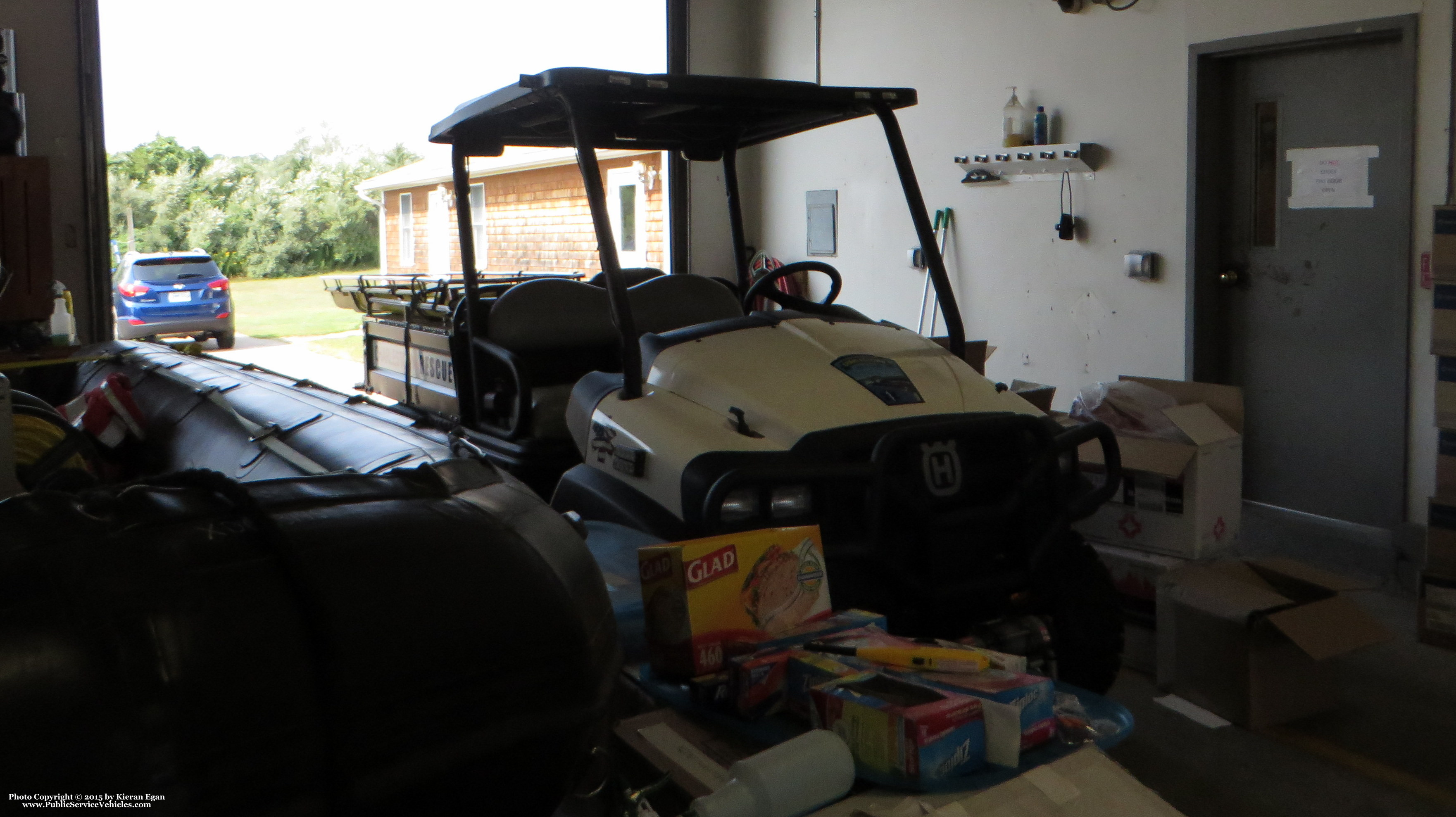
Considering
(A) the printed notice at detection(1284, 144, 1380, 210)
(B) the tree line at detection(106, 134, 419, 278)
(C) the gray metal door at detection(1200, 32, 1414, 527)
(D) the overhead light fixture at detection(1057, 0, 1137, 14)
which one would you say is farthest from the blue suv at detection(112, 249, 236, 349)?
(A) the printed notice at detection(1284, 144, 1380, 210)

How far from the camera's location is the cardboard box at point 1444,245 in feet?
11.8

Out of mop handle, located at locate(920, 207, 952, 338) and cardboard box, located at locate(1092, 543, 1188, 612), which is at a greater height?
mop handle, located at locate(920, 207, 952, 338)

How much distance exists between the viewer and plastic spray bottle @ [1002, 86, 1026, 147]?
5.89 meters

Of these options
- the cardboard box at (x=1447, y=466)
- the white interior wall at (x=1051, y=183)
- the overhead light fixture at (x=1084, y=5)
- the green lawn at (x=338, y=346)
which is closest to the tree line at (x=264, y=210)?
the green lawn at (x=338, y=346)

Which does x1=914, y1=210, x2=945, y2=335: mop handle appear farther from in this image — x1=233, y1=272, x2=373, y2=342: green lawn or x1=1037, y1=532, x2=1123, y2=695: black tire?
x1=233, y1=272, x2=373, y2=342: green lawn

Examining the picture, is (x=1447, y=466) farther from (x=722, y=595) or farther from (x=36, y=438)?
(x=36, y=438)

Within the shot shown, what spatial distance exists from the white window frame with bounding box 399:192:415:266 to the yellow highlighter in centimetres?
1200

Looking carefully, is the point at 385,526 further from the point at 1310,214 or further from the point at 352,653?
the point at 1310,214

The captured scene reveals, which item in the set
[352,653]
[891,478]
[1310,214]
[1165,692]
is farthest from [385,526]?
[1310,214]

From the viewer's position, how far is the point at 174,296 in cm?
968

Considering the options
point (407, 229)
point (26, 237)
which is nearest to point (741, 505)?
point (26, 237)

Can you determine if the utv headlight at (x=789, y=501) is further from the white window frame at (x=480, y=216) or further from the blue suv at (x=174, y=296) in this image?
the white window frame at (x=480, y=216)

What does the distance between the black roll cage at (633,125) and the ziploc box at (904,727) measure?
1.40 meters

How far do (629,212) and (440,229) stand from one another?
422 cm
